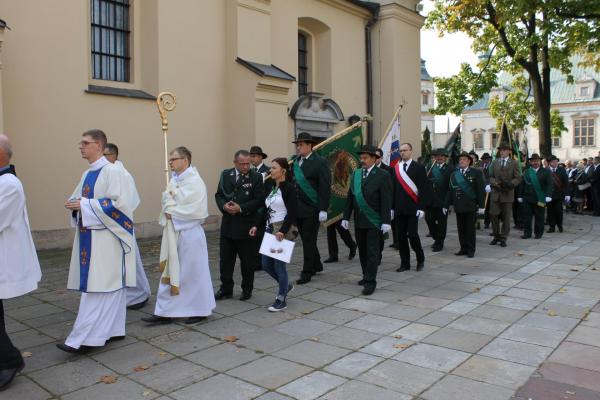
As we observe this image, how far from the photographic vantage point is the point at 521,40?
18.2m

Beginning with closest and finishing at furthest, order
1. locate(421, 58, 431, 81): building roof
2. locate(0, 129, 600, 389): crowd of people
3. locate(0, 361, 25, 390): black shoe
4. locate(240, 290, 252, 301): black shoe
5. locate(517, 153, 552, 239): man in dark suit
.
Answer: locate(0, 361, 25, 390): black shoe < locate(0, 129, 600, 389): crowd of people < locate(240, 290, 252, 301): black shoe < locate(517, 153, 552, 239): man in dark suit < locate(421, 58, 431, 81): building roof

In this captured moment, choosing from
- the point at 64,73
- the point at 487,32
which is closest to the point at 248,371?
the point at 64,73

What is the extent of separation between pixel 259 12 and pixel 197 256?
31.5ft

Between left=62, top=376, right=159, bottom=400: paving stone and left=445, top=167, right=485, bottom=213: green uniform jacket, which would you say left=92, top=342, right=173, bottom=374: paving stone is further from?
left=445, top=167, right=485, bottom=213: green uniform jacket

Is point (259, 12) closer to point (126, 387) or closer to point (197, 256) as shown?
point (197, 256)

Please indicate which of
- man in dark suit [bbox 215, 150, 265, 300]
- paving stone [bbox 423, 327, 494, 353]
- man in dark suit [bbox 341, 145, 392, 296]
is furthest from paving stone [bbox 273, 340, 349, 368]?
man in dark suit [bbox 341, 145, 392, 296]

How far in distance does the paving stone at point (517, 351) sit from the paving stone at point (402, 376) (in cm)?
75

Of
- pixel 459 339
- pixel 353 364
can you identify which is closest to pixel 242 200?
pixel 353 364

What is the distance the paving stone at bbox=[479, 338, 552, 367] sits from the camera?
4.51 metres

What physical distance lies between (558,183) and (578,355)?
9762 mm

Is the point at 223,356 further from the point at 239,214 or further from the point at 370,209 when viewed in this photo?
the point at 370,209

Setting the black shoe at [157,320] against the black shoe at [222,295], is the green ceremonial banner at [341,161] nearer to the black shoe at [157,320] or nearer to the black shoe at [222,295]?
the black shoe at [222,295]

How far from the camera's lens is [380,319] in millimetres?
5711

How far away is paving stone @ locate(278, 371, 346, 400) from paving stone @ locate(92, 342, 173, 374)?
124 cm
